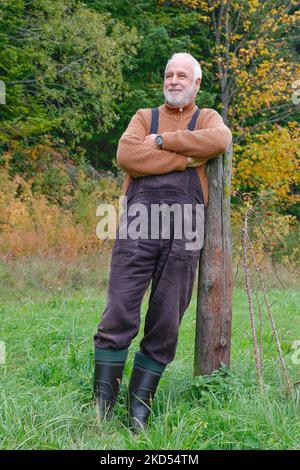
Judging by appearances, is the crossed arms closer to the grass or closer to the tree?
the grass

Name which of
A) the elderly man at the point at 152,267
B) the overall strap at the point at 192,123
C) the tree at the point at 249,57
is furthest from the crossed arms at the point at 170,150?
the tree at the point at 249,57

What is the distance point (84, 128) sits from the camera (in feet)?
50.8

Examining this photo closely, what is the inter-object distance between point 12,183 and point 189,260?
27.4 ft

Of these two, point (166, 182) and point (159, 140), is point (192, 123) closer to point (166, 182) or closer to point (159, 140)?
point (159, 140)

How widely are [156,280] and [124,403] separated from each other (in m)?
0.78

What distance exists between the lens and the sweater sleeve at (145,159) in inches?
143

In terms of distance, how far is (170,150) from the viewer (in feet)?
12.0

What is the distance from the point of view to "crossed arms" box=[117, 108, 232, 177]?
3635mm

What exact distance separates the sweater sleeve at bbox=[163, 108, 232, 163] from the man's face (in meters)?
0.24

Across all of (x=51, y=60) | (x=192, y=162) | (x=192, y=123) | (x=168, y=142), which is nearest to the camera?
(x=168, y=142)

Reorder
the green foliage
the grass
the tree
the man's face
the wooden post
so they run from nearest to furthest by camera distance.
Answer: the grass < the man's face < the wooden post < the green foliage < the tree

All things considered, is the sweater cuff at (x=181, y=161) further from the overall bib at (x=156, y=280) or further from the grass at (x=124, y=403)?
the grass at (x=124, y=403)

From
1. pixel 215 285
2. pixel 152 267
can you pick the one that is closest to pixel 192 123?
pixel 152 267

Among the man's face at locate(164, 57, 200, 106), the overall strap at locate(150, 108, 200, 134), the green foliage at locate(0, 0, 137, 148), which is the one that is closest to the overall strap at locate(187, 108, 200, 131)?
the overall strap at locate(150, 108, 200, 134)
